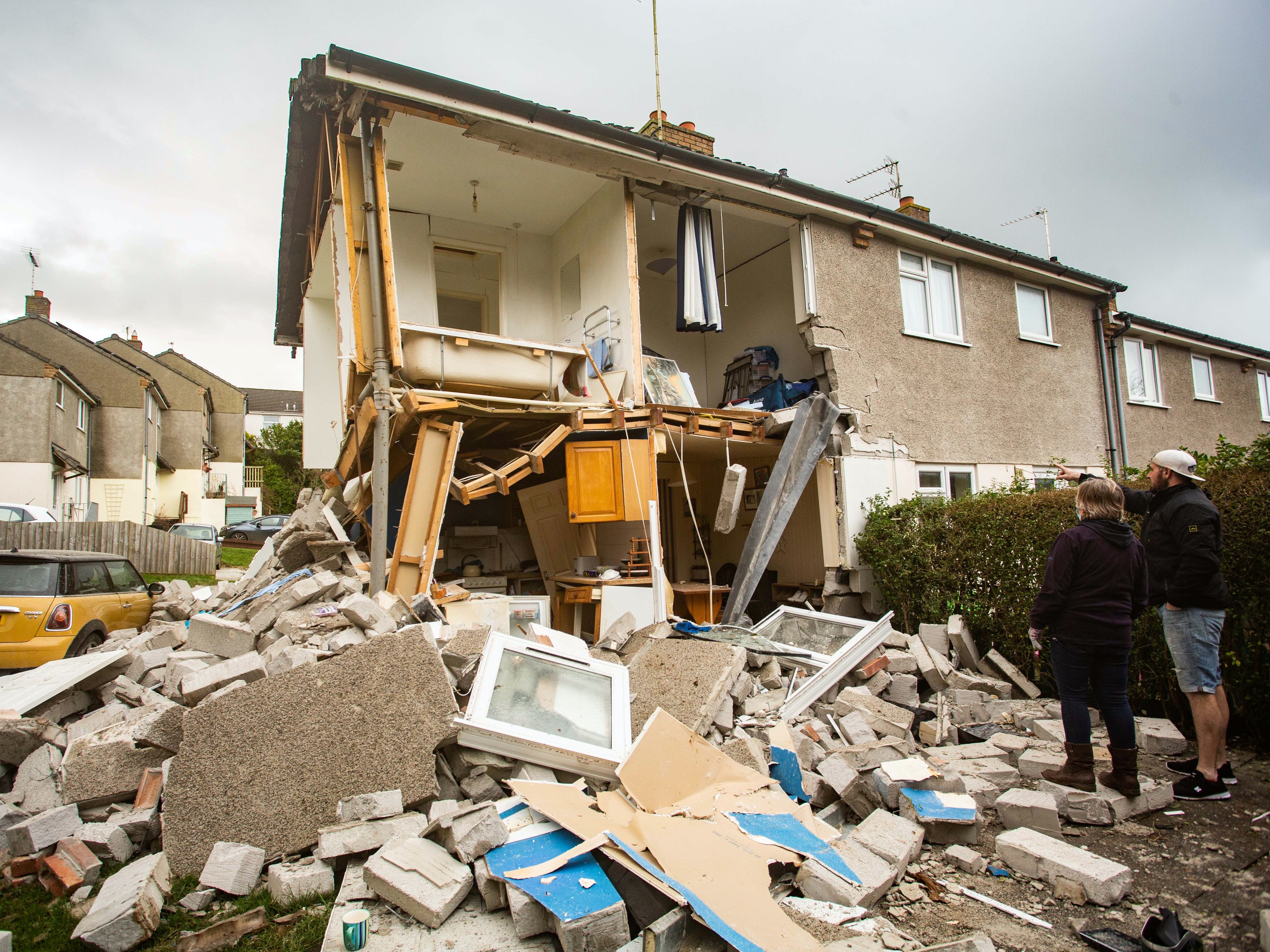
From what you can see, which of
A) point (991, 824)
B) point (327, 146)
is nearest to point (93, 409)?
point (327, 146)

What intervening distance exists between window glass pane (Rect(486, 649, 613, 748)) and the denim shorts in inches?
130

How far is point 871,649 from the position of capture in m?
6.30

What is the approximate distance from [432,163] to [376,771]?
22.3 feet

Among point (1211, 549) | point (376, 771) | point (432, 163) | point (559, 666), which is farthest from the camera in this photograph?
point (432, 163)

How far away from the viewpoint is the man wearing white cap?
3852 millimetres

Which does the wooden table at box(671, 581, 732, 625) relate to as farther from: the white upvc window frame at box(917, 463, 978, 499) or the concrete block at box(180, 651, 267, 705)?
the concrete block at box(180, 651, 267, 705)

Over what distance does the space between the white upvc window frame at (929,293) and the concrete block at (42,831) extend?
974cm

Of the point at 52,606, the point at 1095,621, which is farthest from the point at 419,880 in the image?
the point at 52,606

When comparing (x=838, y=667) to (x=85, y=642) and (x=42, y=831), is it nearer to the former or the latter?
(x=42, y=831)

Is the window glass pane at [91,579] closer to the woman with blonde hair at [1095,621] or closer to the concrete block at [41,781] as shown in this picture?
the concrete block at [41,781]

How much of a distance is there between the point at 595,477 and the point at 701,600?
2321mm

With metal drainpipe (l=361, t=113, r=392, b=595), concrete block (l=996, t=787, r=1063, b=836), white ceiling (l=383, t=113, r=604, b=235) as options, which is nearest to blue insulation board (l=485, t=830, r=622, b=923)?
concrete block (l=996, t=787, r=1063, b=836)

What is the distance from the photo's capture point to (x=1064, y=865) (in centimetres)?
310

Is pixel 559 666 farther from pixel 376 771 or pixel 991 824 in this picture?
pixel 991 824
